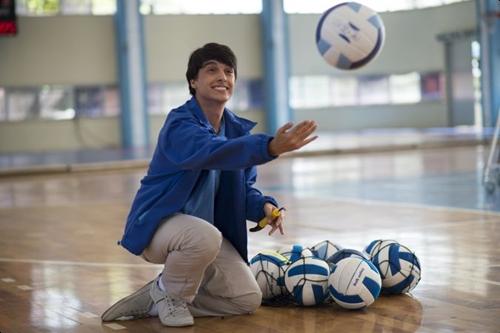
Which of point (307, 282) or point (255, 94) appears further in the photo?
point (255, 94)

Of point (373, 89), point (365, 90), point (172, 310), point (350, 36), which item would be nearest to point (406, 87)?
point (373, 89)

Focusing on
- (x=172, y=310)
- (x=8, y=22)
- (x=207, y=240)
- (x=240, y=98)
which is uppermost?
(x=8, y=22)

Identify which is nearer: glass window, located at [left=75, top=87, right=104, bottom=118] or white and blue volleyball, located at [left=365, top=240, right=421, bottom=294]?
white and blue volleyball, located at [left=365, top=240, right=421, bottom=294]

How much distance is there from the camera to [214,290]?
17.1ft

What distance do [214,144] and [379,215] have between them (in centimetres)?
554

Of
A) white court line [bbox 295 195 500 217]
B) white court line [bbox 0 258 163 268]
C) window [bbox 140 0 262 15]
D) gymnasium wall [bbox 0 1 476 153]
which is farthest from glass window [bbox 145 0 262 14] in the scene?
white court line [bbox 0 258 163 268]

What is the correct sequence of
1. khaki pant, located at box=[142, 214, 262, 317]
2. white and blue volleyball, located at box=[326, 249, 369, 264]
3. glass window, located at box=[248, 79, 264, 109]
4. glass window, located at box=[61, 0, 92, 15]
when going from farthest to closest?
glass window, located at box=[248, 79, 264, 109], glass window, located at box=[61, 0, 92, 15], white and blue volleyball, located at box=[326, 249, 369, 264], khaki pant, located at box=[142, 214, 262, 317]

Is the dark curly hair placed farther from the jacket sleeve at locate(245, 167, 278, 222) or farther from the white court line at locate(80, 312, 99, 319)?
the white court line at locate(80, 312, 99, 319)

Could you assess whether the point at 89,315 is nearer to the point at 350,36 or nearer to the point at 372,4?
the point at 350,36

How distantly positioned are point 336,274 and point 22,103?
25454 mm

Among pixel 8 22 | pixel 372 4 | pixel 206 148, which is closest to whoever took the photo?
pixel 206 148

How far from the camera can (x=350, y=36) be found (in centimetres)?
833

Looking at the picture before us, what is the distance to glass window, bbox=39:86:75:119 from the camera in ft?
96.9

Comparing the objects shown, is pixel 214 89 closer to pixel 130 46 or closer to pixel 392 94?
pixel 130 46
